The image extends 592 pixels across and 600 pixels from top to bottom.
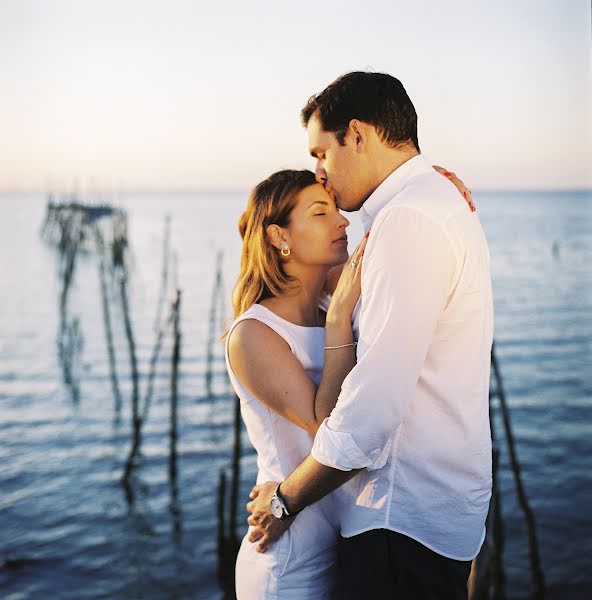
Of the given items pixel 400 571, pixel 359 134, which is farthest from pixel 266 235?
pixel 400 571

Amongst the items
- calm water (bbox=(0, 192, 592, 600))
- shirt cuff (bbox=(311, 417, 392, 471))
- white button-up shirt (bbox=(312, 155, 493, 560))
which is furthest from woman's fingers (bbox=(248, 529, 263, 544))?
calm water (bbox=(0, 192, 592, 600))

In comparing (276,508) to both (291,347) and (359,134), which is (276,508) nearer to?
(291,347)

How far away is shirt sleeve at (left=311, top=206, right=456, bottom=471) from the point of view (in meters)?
1.75

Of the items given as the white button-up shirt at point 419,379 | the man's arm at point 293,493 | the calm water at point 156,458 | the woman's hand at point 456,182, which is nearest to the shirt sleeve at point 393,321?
the white button-up shirt at point 419,379

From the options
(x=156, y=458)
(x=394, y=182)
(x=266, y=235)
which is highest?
(x=394, y=182)

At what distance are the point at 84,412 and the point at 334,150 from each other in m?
11.8

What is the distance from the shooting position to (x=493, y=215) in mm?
63625

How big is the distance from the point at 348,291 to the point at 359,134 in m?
0.38

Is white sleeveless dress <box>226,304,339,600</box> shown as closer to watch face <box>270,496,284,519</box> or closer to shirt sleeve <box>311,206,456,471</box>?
watch face <box>270,496,284,519</box>

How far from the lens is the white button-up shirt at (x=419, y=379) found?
69.4 inches

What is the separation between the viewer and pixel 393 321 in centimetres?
175

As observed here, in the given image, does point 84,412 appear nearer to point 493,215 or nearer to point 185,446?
point 185,446

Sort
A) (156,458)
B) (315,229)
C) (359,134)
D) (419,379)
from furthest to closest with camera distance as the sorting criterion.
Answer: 1. (156,458)
2. (315,229)
3. (359,134)
4. (419,379)

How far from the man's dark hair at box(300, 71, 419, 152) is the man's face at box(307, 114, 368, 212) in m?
0.02
